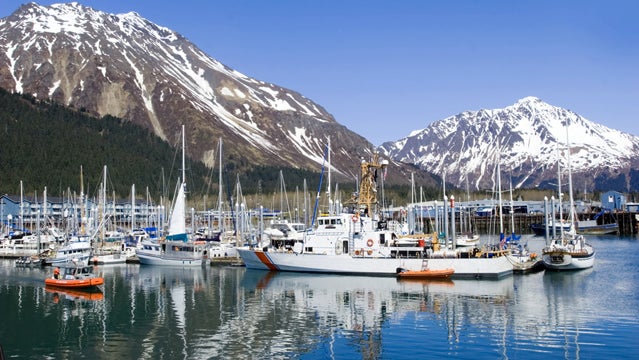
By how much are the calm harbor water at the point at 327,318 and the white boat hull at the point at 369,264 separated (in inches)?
67.5

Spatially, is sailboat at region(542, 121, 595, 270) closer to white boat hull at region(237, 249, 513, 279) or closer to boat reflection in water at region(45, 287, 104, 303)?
white boat hull at region(237, 249, 513, 279)

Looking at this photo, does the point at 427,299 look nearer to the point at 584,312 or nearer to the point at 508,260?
the point at 584,312

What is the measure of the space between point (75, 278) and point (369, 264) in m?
30.0

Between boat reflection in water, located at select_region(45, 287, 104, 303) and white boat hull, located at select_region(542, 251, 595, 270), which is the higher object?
white boat hull, located at select_region(542, 251, 595, 270)

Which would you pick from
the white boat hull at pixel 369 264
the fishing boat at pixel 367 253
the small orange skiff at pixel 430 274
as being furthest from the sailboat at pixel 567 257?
the small orange skiff at pixel 430 274

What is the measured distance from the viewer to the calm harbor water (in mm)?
36438

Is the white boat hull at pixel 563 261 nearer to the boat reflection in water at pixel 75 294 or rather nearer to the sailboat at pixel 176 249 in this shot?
the sailboat at pixel 176 249

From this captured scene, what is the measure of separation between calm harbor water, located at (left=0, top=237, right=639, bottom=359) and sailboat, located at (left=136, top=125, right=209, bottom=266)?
1486 cm

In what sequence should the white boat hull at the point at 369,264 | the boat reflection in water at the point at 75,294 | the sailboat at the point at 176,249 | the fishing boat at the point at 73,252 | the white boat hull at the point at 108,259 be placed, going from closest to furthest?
the boat reflection in water at the point at 75,294, the white boat hull at the point at 369,264, the fishing boat at the point at 73,252, the sailboat at the point at 176,249, the white boat hull at the point at 108,259

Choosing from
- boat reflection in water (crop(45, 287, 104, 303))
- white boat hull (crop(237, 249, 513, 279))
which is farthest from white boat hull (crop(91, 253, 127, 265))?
boat reflection in water (crop(45, 287, 104, 303))

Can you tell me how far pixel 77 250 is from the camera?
86.0 metres

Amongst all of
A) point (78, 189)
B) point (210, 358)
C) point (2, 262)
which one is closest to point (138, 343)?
point (210, 358)

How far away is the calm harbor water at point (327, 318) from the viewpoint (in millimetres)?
36438

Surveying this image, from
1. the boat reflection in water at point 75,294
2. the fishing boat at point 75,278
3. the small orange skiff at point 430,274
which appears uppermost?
the fishing boat at point 75,278
